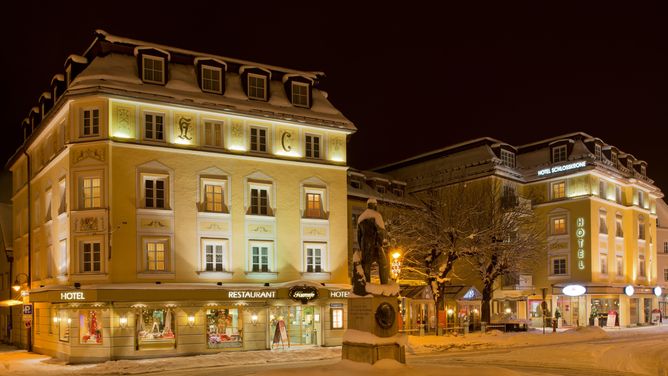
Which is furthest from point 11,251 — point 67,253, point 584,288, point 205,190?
point 584,288

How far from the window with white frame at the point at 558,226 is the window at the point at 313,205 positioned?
2807 centimetres

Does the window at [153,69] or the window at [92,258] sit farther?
the window at [153,69]

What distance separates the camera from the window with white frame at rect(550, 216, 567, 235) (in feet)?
193

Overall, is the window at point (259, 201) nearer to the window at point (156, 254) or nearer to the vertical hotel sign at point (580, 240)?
the window at point (156, 254)

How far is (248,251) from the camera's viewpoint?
37.5 metres

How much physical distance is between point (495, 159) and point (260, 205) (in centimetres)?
2592

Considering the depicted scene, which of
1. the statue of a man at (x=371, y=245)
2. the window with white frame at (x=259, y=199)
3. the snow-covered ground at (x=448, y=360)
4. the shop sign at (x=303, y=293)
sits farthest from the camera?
the window with white frame at (x=259, y=199)

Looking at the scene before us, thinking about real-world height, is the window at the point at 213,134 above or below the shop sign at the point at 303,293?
above

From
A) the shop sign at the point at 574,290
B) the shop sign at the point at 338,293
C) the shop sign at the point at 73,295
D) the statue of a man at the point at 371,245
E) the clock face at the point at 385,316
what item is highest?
the statue of a man at the point at 371,245

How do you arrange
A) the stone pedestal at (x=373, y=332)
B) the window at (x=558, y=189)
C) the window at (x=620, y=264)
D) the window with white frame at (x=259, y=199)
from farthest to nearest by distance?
the window at (x=620, y=264)
the window at (x=558, y=189)
the window with white frame at (x=259, y=199)
the stone pedestal at (x=373, y=332)

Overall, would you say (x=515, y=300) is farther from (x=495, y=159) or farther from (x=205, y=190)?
(x=205, y=190)

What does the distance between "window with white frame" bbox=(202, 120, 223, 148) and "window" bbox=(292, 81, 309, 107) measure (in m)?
5.84

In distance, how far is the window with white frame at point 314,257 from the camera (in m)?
39.7

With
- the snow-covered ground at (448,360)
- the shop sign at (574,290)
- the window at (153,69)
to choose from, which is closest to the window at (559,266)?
the shop sign at (574,290)
